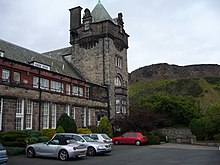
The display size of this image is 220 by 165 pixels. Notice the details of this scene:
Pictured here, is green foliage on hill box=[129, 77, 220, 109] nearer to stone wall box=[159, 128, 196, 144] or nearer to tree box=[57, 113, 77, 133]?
stone wall box=[159, 128, 196, 144]

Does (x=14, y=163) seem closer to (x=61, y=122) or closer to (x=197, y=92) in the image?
(x=61, y=122)

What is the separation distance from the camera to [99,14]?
44250mm

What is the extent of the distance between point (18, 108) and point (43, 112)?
3.27 meters

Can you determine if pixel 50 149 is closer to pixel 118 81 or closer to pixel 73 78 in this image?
pixel 73 78

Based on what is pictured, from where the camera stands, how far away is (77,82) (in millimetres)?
33969

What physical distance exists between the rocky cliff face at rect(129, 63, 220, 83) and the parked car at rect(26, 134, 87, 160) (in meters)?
122

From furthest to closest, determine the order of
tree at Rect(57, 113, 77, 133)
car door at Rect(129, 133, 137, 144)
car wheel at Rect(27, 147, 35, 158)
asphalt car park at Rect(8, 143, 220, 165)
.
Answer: car door at Rect(129, 133, 137, 144), tree at Rect(57, 113, 77, 133), car wheel at Rect(27, 147, 35, 158), asphalt car park at Rect(8, 143, 220, 165)

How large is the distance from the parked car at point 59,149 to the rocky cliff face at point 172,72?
122134 millimetres

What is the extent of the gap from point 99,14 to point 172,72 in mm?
99394

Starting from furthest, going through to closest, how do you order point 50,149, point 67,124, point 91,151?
point 67,124 → point 91,151 → point 50,149

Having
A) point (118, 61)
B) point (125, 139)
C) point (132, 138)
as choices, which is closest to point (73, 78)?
point (125, 139)

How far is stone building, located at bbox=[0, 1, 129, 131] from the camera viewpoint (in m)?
24.9

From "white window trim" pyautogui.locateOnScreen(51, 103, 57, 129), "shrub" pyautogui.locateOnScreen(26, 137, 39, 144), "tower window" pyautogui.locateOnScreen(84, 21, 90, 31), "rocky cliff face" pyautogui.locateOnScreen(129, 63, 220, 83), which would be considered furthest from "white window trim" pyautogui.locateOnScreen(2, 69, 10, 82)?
"rocky cliff face" pyautogui.locateOnScreen(129, 63, 220, 83)

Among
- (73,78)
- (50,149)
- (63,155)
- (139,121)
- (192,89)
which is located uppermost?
(192,89)
